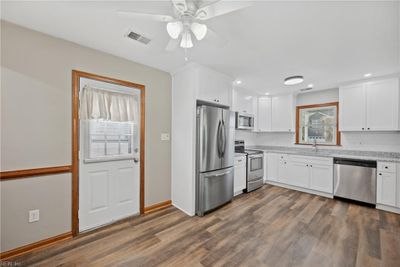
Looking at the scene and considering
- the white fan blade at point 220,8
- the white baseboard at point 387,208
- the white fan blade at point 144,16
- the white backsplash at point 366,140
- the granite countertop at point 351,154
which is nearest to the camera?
the white fan blade at point 220,8

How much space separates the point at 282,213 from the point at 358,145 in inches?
101

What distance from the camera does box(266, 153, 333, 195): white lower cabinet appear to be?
140 inches

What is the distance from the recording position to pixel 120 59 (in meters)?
2.60

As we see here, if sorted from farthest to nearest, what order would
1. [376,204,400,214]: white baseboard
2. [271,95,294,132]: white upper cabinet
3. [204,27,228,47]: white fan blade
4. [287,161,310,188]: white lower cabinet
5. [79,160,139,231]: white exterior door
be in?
1. [271,95,294,132]: white upper cabinet
2. [287,161,310,188]: white lower cabinet
3. [376,204,400,214]: white baseboard
4. [79,160,139,231]: white exterior door
5. [204,27,228,47]: white fan blade

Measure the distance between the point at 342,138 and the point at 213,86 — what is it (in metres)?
3.38

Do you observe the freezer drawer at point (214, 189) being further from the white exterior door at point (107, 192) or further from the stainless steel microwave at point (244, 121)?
Result: the stainless steel microwave at point (244, 121)

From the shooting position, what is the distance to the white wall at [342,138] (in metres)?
3.39

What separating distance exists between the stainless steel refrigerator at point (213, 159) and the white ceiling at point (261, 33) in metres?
0.91

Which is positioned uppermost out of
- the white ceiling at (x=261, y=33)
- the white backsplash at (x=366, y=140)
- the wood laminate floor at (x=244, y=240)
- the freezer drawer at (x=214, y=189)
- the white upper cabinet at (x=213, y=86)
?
the white ceiling at (x=261, y=33)

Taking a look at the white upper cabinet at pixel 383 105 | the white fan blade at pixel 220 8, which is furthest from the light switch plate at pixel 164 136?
the white upper cabinet at pixel 383 105

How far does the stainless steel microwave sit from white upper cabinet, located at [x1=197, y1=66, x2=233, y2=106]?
0.90 m

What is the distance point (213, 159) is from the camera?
9.55 feet

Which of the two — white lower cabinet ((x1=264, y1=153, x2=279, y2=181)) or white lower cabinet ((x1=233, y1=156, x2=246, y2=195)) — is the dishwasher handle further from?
white lower cabinet ((x1=233, y1=156, x2=246, y2=195))

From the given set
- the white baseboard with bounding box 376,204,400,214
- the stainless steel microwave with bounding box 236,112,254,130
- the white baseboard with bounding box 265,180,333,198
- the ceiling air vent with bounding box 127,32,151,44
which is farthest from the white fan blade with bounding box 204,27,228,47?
the white baseboard with bounding box 376,204,400,214
